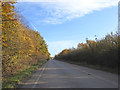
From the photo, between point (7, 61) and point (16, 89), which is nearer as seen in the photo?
point (16, 89)

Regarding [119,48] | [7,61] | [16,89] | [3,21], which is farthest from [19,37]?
[119,48]

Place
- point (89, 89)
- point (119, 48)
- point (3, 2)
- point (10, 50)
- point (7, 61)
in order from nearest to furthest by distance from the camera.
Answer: point (3, 2) → point (89, 89) → point (7, 61) → point (10, 50) → point (119, 48)

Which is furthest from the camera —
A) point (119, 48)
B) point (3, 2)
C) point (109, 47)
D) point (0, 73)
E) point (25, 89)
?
point (109, 47)

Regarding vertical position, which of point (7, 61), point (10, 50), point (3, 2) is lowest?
point (7, 61)

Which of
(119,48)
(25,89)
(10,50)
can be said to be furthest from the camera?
(119,48)

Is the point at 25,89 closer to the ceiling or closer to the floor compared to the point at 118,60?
closer to the floor

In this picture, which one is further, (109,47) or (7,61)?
(109,47)

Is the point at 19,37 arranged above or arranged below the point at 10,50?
above

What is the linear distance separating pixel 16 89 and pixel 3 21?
382 cm

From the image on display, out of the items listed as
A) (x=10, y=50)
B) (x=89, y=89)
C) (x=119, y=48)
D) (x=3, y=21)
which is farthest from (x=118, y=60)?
(x=3, y=21)

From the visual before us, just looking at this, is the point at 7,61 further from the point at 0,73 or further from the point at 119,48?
the point at 119,48

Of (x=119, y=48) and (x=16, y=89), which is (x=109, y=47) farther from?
(x=16, y=89)

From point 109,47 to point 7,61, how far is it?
45.0 ft

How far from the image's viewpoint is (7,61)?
1040cm
